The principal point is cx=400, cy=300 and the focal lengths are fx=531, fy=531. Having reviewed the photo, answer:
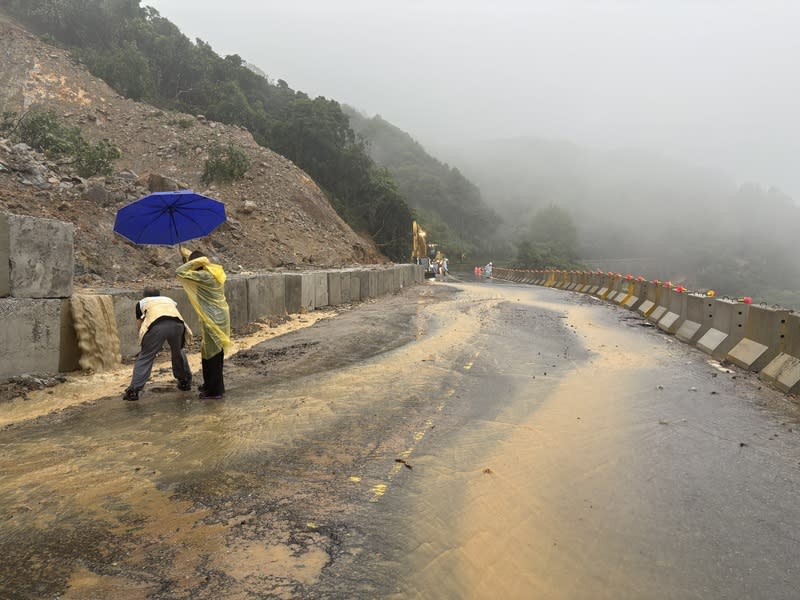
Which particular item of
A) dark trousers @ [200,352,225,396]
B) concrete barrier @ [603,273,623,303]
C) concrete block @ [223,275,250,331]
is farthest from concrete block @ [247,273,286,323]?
concrete barrier @ [603,273,623,303]

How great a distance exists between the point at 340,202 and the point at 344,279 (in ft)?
99.1

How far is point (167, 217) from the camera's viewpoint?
6.98 meters

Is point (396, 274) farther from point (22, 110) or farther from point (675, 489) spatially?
point (22, 110)

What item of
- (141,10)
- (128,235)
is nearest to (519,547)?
(128,235)

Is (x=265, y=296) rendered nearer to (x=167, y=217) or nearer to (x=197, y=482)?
(x=167, y=217)

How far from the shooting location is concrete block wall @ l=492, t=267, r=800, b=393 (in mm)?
7121

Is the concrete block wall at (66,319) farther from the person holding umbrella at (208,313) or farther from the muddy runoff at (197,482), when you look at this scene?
the person holding umbrella at (208,313)

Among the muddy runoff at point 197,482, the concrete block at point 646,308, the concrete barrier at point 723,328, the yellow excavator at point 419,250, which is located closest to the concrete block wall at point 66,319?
the muddy runoff at point 197,482

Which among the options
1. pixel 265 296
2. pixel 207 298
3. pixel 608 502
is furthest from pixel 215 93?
pixel 608 502

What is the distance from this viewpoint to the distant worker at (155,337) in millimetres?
5844

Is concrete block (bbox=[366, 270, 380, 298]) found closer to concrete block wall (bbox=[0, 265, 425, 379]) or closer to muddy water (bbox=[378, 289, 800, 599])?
concrete block wall (bbox=[0, 265, 425, 379])

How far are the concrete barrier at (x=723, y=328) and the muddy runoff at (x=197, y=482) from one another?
537 centimetres

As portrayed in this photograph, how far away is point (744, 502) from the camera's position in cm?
372

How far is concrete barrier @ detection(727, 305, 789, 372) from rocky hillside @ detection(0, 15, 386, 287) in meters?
13.2
